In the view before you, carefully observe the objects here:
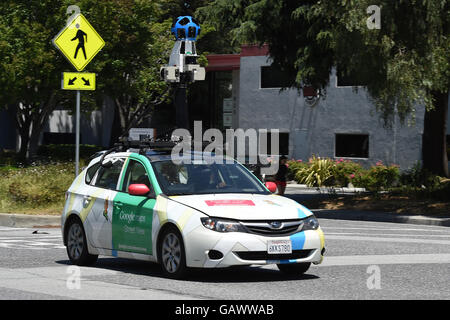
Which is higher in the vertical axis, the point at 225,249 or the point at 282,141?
the point at 282,141

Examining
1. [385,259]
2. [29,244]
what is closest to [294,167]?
[29,244]

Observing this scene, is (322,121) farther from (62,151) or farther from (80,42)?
(80,42)

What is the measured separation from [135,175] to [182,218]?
1.59 meters

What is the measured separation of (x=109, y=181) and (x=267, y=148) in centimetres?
3526

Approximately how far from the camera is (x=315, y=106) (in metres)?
45.2

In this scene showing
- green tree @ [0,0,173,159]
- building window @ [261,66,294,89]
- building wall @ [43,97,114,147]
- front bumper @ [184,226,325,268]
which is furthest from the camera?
building wall @ [43,97,114,147]

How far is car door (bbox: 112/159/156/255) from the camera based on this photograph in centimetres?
1220

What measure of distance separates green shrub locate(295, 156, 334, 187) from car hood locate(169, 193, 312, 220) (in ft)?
95.7

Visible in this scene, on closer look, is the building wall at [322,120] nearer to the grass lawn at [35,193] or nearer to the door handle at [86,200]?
the grass lawn at [35,193]

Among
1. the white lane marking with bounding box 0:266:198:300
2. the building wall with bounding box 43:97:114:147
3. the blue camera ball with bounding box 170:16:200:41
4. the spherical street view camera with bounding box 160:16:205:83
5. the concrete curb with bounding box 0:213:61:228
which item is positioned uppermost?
the blue camera ball with bounding box 170:16:200:41

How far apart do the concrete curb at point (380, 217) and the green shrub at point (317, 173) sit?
13708 millimetres

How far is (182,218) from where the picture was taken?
11562 millimetres

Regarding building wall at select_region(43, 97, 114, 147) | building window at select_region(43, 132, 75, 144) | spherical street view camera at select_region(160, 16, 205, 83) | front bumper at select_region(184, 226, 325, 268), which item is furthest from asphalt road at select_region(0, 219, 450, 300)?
building window at select_region(43, 132, 75, 144)

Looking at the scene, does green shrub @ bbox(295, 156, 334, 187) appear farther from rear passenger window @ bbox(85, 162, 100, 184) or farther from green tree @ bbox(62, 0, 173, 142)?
rear passenger window @ bbox(85, 162, 100, 184)
